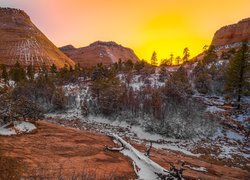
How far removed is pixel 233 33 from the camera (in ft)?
347

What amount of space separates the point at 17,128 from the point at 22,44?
102 meters

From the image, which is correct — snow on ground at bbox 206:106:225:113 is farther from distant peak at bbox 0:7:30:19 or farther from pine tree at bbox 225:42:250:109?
distant peak at bbox 0:7:30:19

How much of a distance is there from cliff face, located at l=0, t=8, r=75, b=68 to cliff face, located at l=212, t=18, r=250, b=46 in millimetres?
78015

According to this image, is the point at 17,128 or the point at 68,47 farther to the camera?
the point at 68,47

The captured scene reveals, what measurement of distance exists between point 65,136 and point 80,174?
25.7 feet

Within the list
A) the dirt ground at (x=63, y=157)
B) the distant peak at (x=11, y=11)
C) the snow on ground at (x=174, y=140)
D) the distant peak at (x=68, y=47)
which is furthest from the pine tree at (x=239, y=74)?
the distant peak at (x=68, y=47)

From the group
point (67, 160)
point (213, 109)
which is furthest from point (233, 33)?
point (67, 160)

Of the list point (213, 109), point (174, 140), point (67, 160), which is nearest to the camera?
point (67, 160)

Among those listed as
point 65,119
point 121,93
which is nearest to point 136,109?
point 121,93

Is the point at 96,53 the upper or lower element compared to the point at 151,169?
upper

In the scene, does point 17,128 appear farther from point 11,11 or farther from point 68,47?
point 68,47

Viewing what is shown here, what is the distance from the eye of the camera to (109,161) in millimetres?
12141

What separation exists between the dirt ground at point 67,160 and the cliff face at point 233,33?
331 ft

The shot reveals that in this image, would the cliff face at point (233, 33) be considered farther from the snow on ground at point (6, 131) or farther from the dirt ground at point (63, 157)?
the snow on ground at point (6, 131)
